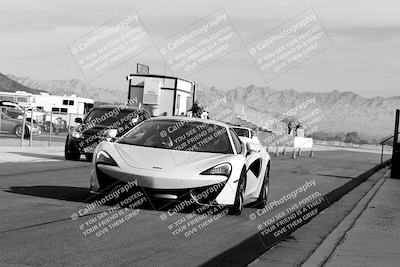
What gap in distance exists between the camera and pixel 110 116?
22703 mm

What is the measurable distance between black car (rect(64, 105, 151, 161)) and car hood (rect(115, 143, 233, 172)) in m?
10.9

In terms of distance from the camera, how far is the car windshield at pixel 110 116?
2248 cm

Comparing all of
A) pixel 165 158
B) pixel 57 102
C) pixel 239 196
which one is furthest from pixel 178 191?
pixel 57 102

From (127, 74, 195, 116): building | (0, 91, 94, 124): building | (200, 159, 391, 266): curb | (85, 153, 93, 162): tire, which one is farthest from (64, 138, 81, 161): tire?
(0, 91, 94, 124): building

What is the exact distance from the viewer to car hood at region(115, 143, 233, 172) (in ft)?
32.3

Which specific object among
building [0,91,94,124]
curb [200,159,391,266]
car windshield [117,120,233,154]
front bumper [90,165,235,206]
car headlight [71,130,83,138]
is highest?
car windshield [117,120,233,154]

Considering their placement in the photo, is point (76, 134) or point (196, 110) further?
point (196, 110)

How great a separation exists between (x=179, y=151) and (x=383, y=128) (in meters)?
182

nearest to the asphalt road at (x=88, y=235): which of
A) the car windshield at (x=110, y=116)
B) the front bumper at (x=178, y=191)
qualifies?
the front bumper at (x=178, y=191)

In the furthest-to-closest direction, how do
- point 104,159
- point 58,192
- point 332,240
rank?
point 58,192, point 104,159, point 332,240

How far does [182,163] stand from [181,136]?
3.71 feet

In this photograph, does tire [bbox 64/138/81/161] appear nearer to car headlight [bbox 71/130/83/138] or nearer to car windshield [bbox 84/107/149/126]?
car headlight [bbox 71/130/83/138]

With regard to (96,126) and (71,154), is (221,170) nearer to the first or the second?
(96,126)

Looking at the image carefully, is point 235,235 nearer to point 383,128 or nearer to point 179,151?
point 179,151
